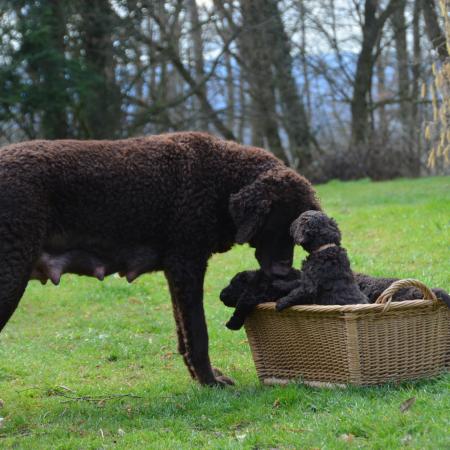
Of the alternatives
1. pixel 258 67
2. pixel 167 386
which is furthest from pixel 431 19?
pixel 167 386

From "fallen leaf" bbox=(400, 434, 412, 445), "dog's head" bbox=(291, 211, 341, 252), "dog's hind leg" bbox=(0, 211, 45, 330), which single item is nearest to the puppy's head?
"dog's head" bbox=(291, 211, 341, 252)

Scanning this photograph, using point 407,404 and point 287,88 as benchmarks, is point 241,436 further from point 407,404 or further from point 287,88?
point 287,88

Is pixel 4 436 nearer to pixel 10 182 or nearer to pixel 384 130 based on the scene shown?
pixel 10 182

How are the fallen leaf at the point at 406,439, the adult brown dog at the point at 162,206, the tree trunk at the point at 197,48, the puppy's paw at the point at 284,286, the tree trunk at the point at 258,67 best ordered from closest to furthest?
the fallen leaf at the point at 406,439 < the adult brown dog at the point at 162,206 < the puppy's paw at the point at 284,286 < the tree trunk at the point at 197,48 < the tree trunk at the point at 258,67

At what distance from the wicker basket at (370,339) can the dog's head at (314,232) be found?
1.39 ft

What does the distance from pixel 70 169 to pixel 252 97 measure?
1640cm

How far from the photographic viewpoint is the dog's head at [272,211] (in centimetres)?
477

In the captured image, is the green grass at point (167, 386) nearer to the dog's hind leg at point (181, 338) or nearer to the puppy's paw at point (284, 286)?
the dog's hind leg at point (181, 338)

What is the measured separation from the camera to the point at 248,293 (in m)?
4.74

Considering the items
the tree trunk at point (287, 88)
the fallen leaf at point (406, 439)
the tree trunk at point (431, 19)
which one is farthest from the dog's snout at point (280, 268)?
the tree trunk at point (287, 88)

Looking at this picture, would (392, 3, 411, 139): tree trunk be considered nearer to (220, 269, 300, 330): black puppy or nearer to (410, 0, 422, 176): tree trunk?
(410, 0, 422, 176): tree trunk

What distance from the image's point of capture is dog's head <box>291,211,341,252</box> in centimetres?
454

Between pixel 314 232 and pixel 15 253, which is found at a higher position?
pixel 15 253

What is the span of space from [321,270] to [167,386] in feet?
4.61
